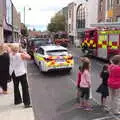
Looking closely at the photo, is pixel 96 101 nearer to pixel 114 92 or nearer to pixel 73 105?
pixel 73 105

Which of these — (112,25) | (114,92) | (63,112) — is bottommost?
(63,112)

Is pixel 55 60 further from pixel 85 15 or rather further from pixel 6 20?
pixel 85 15

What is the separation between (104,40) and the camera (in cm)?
2406

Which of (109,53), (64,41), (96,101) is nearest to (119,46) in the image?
(109,53)

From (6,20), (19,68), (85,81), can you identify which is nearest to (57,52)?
(85,81)

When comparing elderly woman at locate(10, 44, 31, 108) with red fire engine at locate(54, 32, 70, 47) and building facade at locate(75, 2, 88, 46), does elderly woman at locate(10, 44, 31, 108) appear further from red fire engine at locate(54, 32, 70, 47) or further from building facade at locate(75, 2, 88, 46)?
building facade at locate(75, 2, 88, 46)

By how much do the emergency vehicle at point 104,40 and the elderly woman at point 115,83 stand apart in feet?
42.5

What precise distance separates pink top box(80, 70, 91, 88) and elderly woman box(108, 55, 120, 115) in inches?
27.5

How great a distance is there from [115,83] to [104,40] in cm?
1544

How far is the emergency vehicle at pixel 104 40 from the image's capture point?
2242 cm

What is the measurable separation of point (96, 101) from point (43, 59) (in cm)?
680

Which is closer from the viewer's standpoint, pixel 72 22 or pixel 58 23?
pixel 72 22

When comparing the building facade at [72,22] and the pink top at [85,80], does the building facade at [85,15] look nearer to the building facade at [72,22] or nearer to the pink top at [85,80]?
the building facade at [72,22]

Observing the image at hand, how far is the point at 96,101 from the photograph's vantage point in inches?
422
